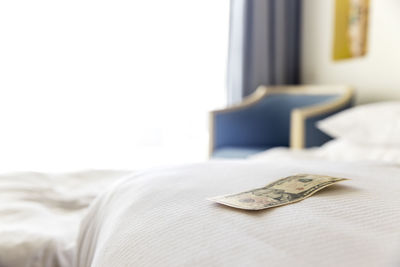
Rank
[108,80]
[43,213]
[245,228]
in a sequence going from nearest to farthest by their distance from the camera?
[245,228], [43,213], [108,80]

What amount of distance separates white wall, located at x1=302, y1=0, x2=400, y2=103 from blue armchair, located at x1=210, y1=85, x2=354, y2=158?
0.33 metres

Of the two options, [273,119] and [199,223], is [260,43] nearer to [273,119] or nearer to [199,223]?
[273,119]

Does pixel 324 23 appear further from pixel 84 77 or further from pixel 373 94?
pixel 84 77

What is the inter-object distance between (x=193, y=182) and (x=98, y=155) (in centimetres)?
263

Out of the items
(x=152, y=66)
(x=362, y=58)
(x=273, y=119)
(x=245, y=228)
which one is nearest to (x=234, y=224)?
(x=245, y=228)

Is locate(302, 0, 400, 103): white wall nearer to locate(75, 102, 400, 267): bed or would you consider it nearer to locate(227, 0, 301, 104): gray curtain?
locate(227, 0, 301, 104): gray curtain

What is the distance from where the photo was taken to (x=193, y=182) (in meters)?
0.75

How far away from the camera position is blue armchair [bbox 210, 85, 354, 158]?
2.34 m

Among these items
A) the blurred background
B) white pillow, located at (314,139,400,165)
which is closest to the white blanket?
white pillow, located at (314,139,400,165)

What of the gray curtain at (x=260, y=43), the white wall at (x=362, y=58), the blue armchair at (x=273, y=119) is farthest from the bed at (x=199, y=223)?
the gray curtain at (x=260, y=43)

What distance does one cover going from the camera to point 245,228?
51 cm

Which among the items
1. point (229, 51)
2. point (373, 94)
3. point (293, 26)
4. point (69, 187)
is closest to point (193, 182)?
point (69, 187)

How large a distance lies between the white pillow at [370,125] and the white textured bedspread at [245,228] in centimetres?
106

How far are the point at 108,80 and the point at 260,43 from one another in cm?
126
